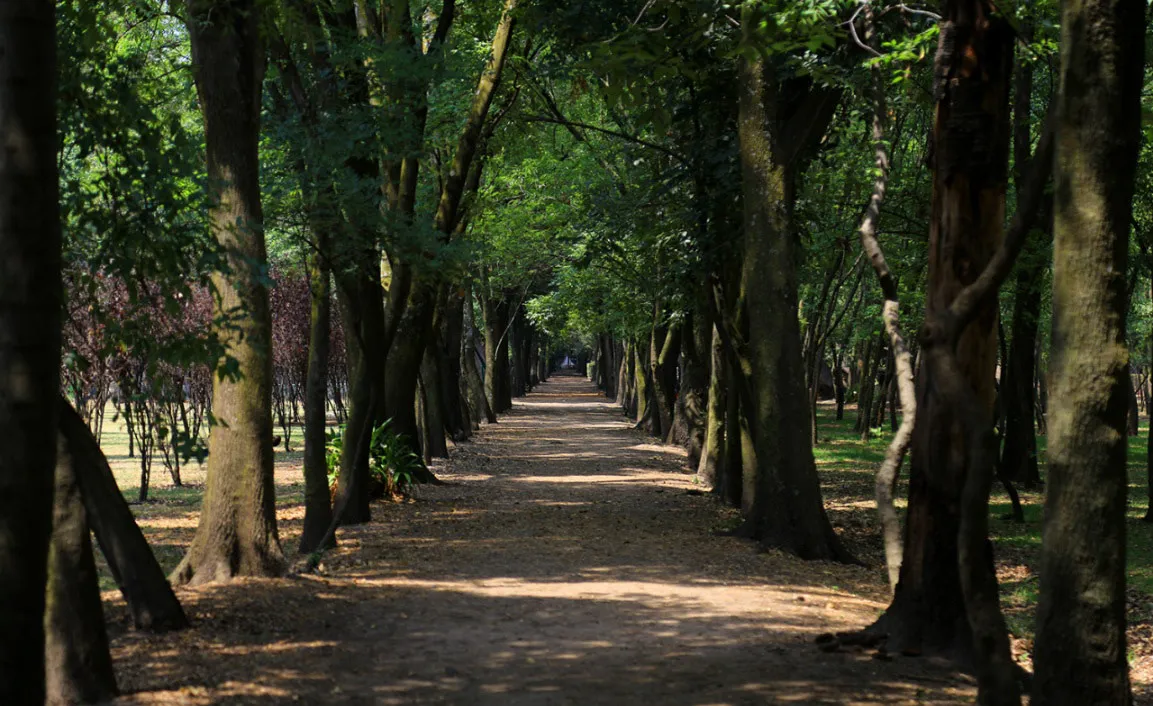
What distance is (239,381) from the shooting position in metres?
9.97

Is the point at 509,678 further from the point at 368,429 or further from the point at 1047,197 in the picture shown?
the point at 1047,197

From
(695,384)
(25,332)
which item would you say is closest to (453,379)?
(695,384)

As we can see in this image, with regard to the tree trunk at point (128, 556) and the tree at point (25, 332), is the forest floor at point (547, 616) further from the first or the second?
the tree at point (25, 332)

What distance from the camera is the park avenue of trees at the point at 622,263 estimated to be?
522 centimetres

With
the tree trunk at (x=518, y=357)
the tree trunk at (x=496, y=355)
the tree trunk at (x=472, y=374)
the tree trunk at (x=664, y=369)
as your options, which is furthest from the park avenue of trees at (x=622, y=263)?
the tree trunk at (x=518, y=357)

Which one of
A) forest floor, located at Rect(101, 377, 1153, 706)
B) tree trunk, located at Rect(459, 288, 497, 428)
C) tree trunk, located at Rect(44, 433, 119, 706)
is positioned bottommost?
forest floor, located at Rect(101, 377, 1153, 706)

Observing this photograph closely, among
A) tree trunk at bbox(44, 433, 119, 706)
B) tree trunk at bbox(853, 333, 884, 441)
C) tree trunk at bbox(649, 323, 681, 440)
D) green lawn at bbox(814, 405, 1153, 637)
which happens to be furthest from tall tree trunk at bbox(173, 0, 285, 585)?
tree trunk at bbox(853, 333, 884, 441)

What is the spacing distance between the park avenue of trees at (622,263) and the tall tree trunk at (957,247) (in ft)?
0.07

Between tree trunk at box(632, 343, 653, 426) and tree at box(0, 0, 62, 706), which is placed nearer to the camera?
tree at box(0, 0, 62, 706)

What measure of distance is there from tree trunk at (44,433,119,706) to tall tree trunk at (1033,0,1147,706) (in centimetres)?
473

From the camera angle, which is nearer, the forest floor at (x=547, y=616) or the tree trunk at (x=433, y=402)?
the forest floor at (x=547, y=616)

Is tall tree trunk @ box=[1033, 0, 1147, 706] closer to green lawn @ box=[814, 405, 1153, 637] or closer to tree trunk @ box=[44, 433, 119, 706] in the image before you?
green lawn @ box=[814, 405, 1153, 637]

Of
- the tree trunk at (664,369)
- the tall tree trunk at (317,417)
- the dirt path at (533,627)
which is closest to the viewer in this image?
the dirt path at (533,627)

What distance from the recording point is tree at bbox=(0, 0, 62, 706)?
14.3ft
